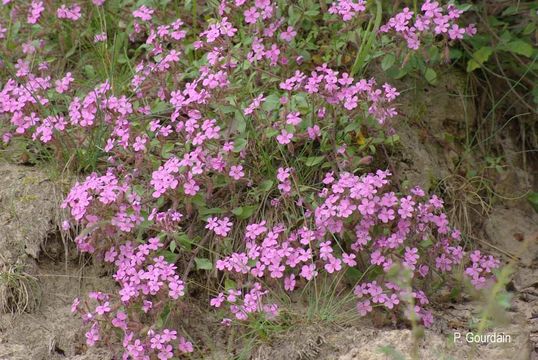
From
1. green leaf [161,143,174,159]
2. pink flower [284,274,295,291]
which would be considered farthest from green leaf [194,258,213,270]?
green leaf [161,143,174,159]

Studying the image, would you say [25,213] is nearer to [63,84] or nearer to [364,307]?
[63,84]

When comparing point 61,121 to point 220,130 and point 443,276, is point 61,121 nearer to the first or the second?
point 220,130

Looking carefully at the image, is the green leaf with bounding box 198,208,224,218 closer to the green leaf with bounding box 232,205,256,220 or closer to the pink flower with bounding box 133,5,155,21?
the green leaf with bounding box 232,205,256,220

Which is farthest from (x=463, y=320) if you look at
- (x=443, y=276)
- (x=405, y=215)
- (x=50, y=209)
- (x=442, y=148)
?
(x=50, y=209)

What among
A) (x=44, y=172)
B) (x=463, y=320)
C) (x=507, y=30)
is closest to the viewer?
(x=463, y=320)

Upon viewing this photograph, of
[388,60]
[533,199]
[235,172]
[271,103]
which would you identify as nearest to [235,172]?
[235,172]

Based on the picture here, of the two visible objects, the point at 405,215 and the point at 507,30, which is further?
the point at 507,30
